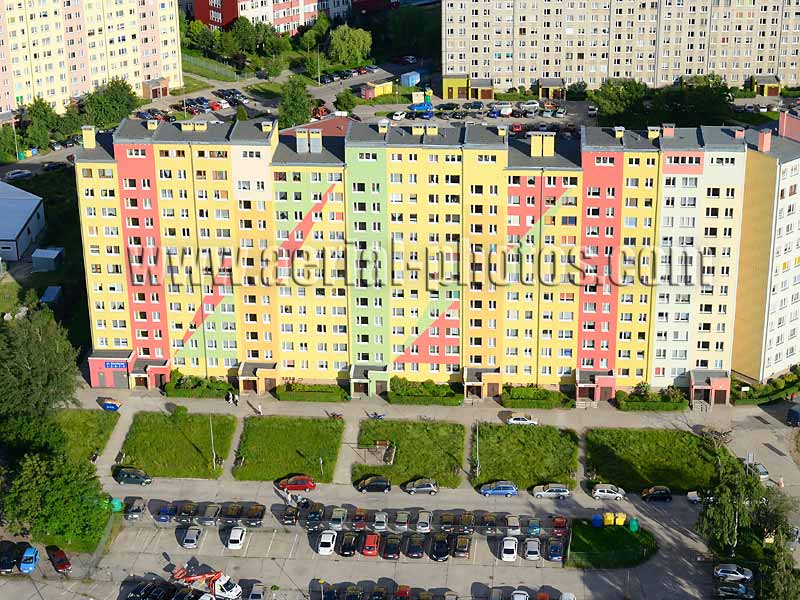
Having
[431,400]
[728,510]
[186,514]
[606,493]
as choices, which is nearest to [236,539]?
[186,514]

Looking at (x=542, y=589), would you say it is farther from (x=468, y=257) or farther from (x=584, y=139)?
(x=584, y=139)

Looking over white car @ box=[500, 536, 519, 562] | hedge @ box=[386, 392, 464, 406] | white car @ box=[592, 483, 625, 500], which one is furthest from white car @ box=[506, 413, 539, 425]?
white car @ box=[500, 536, 519, 562]

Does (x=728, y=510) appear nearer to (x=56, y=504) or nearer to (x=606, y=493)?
(x=606, y=493)

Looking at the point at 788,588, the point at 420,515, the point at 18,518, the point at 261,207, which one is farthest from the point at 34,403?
the point at 788,588

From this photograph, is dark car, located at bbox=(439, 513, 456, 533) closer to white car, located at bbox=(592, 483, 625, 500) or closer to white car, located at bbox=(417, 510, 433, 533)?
white car, located at bbox=(417, 510, 433, 533)

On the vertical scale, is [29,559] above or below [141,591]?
above

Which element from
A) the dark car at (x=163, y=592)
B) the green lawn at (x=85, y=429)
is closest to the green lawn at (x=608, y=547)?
the dark car at (x=163, y=592)

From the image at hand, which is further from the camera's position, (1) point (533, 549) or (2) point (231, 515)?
(2) point (231, 515)
